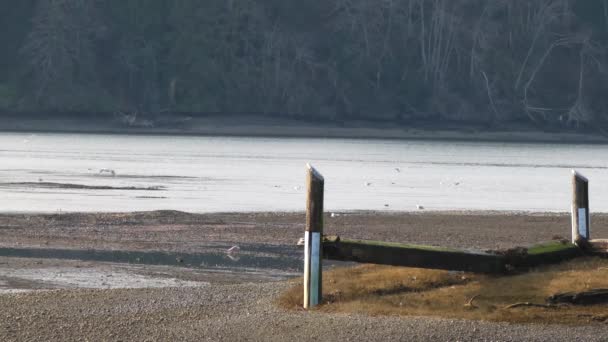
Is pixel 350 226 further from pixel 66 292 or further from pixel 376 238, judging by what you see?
pixel 66 292

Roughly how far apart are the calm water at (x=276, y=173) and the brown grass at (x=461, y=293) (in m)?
17.2

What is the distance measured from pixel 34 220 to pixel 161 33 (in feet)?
248

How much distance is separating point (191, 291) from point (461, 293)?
3.42 m

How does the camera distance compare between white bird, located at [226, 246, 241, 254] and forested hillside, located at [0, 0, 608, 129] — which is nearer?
white bird, located at [226, 246, 241, 254]

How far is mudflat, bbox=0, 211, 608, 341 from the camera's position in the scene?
39.6ft

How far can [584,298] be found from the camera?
1276cm

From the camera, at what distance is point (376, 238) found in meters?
23.8

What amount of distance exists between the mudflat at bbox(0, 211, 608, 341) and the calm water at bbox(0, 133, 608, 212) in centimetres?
574

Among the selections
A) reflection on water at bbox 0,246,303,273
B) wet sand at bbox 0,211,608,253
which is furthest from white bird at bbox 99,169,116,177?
reflection on water at bbox 0,246,303,273

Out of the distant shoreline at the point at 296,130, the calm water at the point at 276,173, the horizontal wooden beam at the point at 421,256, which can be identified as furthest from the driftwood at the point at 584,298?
the distant shoreline at the point at 296,130

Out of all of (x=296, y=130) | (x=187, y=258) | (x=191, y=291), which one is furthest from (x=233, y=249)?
(x=296, y=130)

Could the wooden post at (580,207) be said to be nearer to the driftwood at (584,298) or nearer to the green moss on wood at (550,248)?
the green moss on wood at (550,248)

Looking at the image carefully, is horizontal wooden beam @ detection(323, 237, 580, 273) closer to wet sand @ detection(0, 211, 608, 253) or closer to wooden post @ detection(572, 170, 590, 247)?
wooden post @ detection(572, 170, 590, 247)

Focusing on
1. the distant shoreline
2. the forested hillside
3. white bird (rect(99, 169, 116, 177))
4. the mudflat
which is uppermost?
the forested hillside
